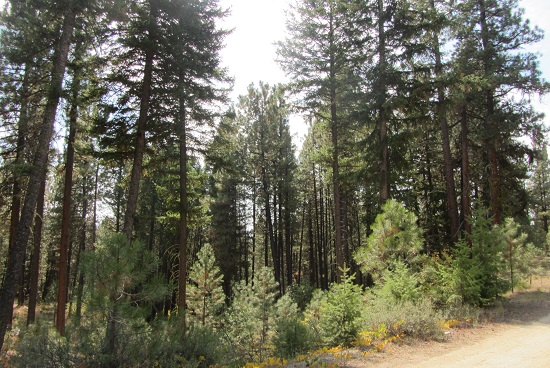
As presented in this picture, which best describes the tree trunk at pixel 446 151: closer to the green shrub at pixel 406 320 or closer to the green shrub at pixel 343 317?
the green shrub at pixel 406 320

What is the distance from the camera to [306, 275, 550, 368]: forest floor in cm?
541

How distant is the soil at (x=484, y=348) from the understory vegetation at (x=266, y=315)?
0.34m

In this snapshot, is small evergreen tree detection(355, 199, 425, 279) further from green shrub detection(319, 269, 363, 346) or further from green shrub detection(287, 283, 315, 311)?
green shrub detection(287, 283, 315, 311)

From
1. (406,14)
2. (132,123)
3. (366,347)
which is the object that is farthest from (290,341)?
(406,14)

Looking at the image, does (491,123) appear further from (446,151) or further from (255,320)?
(255,320)

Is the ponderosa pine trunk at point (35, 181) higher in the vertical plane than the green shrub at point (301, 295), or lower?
higher

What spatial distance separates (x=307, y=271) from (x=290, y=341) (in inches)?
1294

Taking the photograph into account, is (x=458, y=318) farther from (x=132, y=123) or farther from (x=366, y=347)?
(x=132, y=123)

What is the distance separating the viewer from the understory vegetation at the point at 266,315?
5309mm

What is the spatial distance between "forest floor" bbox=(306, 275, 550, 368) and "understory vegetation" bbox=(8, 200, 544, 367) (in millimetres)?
311

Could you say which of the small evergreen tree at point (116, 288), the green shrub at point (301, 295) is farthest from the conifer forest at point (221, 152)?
the green shrub at point (301, 295)

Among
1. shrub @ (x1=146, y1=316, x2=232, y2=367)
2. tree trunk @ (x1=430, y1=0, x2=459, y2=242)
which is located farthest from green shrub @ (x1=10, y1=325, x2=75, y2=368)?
tree trunk @ (x1=430, y1=0, x2=459, y2=242)

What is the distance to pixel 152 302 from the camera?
19.3 feet

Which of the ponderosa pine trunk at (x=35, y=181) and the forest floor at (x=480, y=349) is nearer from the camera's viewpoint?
the forest floor at (x=480, y=349)
